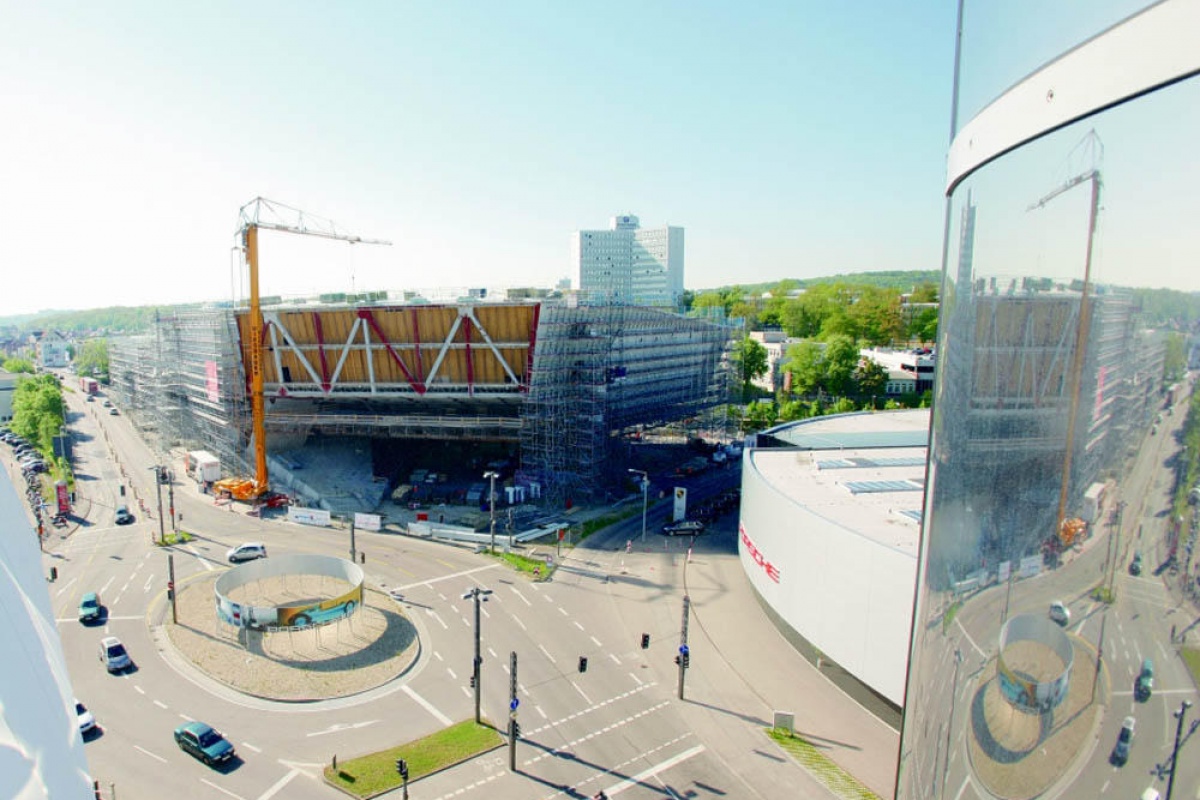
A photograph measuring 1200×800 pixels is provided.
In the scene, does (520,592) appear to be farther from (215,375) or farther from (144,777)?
(215,375)

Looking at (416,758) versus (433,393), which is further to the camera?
(433,393)

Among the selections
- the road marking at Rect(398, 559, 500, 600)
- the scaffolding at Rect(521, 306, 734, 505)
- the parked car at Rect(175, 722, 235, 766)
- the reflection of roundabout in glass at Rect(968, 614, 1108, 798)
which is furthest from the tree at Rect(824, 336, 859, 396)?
the reflection of roundabout in glass at Rect(968, 614, 1108, 798)

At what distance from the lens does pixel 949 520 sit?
4.26m

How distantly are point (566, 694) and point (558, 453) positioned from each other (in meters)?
22.5

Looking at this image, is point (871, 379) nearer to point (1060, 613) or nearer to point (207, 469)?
point (207, 469)

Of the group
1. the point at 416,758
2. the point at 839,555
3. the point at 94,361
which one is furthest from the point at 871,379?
the point at 94,361

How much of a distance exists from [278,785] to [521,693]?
7.45 metres

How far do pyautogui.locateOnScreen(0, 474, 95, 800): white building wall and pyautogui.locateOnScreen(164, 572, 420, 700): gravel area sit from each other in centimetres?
1583

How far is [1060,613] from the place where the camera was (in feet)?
10.2

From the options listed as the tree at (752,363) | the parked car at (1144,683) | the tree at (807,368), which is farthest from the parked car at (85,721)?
the tree at (807,368)

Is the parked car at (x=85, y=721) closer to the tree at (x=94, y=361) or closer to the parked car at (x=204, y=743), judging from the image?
the parked car at (x=204, y=743)

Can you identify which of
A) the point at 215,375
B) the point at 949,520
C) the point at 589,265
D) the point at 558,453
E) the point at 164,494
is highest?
the point at 589,265

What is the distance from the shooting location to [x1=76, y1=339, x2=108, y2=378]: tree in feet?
418

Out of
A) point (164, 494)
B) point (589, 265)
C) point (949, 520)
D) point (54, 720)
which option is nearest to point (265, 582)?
point (164, 494)
